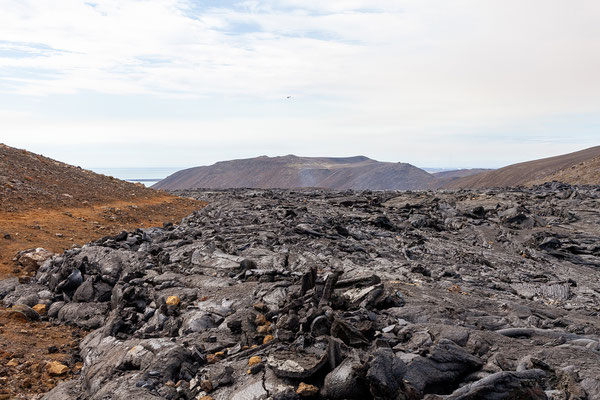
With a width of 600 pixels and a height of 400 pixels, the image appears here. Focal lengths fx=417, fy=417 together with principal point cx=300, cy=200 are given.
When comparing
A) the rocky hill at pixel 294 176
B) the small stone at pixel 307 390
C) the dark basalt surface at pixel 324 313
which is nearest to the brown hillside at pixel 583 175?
the dark basalt surface at pixel 324 313

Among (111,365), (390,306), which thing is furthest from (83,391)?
(390,306)

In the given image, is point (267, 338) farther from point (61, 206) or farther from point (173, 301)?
point (61, 206)

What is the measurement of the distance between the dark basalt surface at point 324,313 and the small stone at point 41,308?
118 millimetres

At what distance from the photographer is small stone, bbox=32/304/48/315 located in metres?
9.94

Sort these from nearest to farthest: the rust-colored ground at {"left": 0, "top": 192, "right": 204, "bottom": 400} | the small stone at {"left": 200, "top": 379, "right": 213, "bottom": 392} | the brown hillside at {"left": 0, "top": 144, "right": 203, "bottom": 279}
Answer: the small stone at {"left": 200, "top": 379, "right": 213, "bottom": 392} → the rust-colored ground at {"left": 0, "top": 192, "right": 204, "bottom": 400} → the brown hillside at {"left": 0, "top": 144, "right": 203, "bottom": 279}

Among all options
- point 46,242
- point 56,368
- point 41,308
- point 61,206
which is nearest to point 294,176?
point 61,206

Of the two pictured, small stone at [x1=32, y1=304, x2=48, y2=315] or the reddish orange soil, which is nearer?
the reddish orange soil

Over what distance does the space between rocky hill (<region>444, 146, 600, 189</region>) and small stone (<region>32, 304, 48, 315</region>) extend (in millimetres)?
49061

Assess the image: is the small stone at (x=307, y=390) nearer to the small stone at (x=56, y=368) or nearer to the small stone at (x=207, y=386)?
the small stone at (x=207, y=386)

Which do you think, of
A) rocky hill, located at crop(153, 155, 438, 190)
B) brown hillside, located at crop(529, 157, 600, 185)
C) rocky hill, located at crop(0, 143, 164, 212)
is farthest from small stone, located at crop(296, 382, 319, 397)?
rocky hill, located at crop(153, 155, 438, 190)

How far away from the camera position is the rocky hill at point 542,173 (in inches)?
1812

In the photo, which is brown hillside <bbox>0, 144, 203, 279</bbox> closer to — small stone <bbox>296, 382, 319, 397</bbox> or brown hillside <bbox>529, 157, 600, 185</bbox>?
small stone <bbox>296, 382, 319, 397</bbox>

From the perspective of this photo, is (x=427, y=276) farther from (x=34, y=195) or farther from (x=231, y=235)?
(x=34, y=195)

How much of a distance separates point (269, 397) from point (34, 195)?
19652 mm
